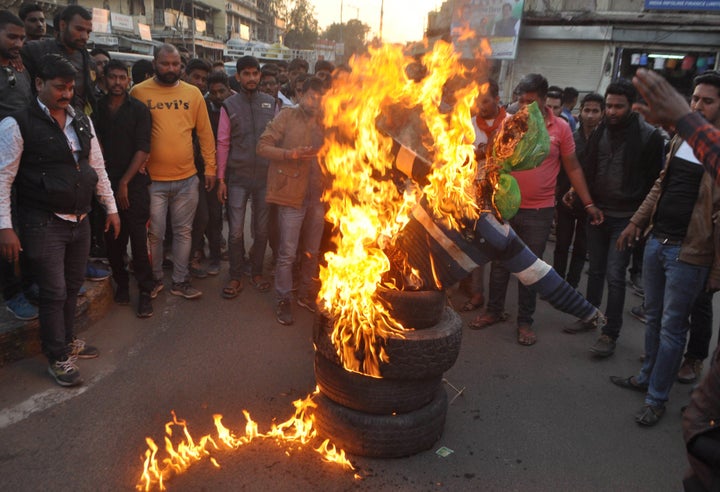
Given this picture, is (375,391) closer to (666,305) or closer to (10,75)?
(666,305)

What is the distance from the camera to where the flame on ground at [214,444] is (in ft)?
10.1

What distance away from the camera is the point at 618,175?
505 cm

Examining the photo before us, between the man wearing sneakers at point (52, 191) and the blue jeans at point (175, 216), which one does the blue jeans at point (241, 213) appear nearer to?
the blue jeans at point (175, 216)

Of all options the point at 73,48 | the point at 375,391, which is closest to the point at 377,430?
the point at 375,391

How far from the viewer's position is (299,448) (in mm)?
3393

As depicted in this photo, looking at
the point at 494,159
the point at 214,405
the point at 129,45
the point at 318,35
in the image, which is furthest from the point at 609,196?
the point at 318,35

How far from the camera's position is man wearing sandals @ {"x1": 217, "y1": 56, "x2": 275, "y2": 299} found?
5.96 metres

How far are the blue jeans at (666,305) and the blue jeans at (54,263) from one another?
4624 mm

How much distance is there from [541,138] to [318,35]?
63.9 meters

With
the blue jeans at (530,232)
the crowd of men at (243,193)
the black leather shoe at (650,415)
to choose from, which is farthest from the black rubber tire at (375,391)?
the blue jeans at (530,232)

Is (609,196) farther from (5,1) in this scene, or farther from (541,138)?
(5,1)

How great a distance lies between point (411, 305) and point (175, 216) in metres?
3.49

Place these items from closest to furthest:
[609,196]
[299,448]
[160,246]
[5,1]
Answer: [299,448] → [609,196] → [160,246] → [5,1]

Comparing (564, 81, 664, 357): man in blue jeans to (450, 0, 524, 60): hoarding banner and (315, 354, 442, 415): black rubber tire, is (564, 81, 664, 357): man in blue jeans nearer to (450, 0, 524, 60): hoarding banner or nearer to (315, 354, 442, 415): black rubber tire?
(315, 354, 442, 415): black rubber tire
